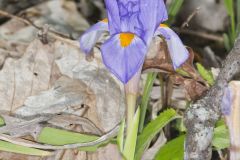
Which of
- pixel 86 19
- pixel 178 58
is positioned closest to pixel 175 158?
pixel 178 58

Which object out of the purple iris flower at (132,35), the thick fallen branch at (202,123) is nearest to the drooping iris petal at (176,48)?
the purple iris flower at (132,35)

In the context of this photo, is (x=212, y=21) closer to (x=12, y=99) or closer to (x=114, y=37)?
(x=12, y=99)

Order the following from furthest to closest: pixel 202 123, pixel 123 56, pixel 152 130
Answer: pixel 152 130
pixel 202 123
pixel 123 56

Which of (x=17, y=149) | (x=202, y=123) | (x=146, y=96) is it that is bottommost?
(x=17, y=149)

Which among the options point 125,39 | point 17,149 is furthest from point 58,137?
point 125,39

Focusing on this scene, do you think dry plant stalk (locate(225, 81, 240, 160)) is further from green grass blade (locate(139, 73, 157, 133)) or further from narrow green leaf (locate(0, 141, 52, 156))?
narrow green leaf (locate(0, 141, 52, 156))

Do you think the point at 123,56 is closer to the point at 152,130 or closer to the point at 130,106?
the point at 130,106

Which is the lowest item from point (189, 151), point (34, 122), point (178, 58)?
point (34, 122)
